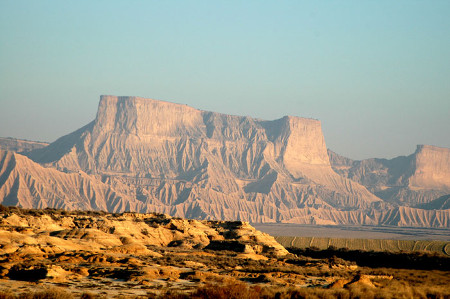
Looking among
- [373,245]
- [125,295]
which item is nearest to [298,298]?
[125,295]

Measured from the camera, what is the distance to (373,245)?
470 feet

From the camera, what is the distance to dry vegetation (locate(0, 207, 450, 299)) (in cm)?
3462

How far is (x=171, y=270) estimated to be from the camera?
4469 centimetres

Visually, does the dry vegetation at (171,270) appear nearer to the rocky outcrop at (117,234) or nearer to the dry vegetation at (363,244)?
the rocky outcrop at (117,234)

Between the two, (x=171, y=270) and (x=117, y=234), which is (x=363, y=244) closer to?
(x=117, y=234)

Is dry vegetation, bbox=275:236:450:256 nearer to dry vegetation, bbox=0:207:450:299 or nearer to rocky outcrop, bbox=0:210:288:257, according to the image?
rocky outcrop, bbox=0:210:288:257

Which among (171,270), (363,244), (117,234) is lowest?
(363,244)

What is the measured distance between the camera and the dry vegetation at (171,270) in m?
34.6

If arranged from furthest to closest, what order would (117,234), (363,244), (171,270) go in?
(363,244)
(117,234)
(171,270)

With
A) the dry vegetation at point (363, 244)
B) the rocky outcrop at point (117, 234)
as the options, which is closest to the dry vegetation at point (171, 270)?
the rocky outcrop at point (117, 234)

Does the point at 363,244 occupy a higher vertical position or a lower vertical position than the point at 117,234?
lower

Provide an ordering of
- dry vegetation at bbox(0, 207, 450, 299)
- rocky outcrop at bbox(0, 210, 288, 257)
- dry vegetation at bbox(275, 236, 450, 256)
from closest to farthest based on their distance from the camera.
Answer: dry vegetation at bbox(0, 207, 450, 299) → rocky outcrop at bbox(0, 210, 288, 257) → dry vegetation at bbox(275, 236, 450, 256)

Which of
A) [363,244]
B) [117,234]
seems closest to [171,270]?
[117,234]

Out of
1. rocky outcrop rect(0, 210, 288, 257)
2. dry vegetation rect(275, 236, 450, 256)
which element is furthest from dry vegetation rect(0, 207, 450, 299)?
dry vegetation rect(275, 236, 450, 256)
